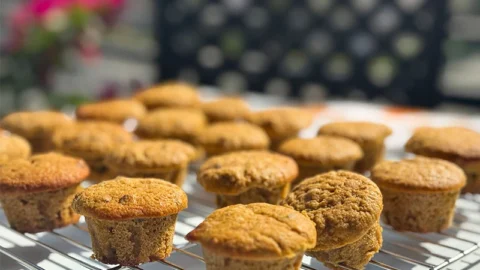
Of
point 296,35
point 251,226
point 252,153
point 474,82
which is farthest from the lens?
point 296,35

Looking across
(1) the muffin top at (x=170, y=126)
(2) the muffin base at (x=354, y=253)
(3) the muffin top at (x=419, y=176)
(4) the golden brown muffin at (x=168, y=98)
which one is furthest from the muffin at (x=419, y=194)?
(4) the golden brown muffin at (x=168, y=98)

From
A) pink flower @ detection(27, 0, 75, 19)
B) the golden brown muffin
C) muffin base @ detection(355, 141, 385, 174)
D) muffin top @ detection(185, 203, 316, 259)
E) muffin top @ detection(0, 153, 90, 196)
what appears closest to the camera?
muffin top @ detection(185, 203, 316, 259)

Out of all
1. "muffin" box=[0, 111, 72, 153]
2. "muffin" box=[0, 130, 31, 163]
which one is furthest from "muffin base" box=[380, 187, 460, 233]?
"muffin" box=[0, 111, 72, 153]

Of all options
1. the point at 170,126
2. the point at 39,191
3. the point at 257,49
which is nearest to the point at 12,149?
the point at 39,191

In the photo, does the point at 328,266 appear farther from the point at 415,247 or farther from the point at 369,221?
the point at 415,247

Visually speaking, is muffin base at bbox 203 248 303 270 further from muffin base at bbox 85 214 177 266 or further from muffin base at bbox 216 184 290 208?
muffin base at bbox 216 184 290 208

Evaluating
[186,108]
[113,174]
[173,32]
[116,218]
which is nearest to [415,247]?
[116,218]

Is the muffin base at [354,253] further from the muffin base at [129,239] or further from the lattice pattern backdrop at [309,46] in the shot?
the lattice pattern backdrop at [309,46]
